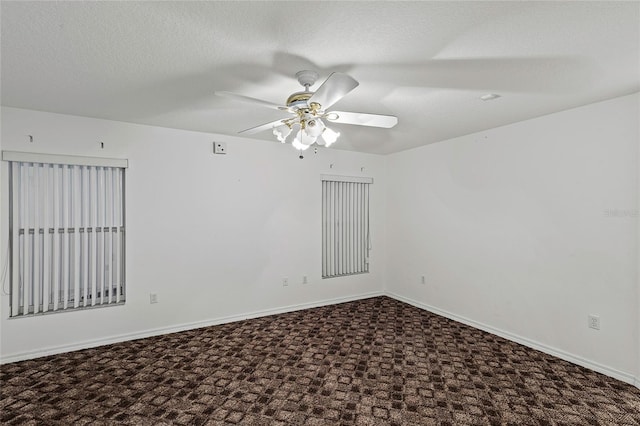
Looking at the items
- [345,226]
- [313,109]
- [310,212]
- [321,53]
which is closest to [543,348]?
[345,226]

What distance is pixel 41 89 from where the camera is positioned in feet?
9.05

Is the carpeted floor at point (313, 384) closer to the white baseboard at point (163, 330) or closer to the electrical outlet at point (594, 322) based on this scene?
the white baseboard at point (163, 330)

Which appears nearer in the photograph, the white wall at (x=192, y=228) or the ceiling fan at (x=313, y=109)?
the ceiling fan at (x=313, y=109)

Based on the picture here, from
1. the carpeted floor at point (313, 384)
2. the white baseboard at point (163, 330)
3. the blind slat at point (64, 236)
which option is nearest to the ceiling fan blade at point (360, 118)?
the carpeted floor at point (313, 384)

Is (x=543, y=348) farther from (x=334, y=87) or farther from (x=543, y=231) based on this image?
(x=334, y=87)

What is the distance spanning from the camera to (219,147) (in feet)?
14.1

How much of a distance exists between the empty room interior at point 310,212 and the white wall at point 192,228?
3 cm

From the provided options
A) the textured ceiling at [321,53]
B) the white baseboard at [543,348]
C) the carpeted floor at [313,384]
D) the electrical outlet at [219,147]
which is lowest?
Answer: the carpeted floor at [313,384]

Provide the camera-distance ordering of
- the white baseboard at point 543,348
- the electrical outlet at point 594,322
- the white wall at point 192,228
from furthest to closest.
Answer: the white wall at point 192,228 → the electrical outlet at point 594,322 → the white baseboard at point 543,348

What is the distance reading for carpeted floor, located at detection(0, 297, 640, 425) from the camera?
2.38 m

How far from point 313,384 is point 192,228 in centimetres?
244

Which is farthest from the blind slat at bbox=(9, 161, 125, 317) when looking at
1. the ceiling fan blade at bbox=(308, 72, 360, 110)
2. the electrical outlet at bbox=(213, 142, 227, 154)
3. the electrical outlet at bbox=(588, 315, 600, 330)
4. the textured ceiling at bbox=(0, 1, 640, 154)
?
the electrical outlet at bbox=(588, 315, 600, 330)

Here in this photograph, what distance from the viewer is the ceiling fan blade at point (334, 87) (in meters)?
1.80

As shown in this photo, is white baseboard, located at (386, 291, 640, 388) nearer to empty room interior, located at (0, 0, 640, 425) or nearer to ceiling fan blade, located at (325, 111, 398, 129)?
empty room interior, located at (0, 0, 640, 425)
